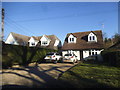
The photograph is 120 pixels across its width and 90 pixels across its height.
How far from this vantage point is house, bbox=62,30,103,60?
758 inches

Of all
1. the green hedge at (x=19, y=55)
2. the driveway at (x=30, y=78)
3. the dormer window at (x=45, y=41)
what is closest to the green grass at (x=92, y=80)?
the driveway at (x=30, y=78)

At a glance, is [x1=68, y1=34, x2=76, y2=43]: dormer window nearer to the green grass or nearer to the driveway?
the driveway

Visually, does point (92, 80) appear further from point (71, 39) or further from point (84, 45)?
point (71, 39)

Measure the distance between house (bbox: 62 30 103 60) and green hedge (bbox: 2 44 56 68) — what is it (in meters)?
7.59

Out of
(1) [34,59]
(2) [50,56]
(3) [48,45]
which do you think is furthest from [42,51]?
(3) [48,45]

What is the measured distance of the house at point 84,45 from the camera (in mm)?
19253

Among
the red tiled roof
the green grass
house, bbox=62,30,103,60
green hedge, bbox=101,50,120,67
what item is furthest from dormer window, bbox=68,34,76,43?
the green grass

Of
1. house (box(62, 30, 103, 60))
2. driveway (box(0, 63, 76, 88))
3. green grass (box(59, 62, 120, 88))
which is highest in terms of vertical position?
house (box(62, 30, 103, 60))

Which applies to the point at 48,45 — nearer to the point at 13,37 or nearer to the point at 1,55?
the point at 13,37

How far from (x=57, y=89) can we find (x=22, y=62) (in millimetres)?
9428

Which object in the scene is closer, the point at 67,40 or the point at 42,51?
the point at 42,51

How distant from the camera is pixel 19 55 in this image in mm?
11977

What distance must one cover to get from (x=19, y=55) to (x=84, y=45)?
13.7 metres

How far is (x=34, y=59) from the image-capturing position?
15.1 m
